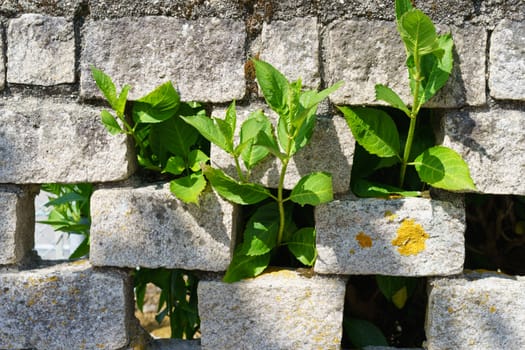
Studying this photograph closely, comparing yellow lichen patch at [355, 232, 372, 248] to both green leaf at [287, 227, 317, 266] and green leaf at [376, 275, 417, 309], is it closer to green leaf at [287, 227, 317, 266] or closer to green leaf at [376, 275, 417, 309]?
green leaf at [287, 227, 317, 266]

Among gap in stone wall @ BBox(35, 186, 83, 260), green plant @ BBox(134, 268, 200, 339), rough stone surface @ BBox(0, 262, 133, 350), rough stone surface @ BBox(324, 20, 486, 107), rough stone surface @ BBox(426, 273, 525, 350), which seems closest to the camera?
rough stone surface @ BBox(324, 20, 486, 107)

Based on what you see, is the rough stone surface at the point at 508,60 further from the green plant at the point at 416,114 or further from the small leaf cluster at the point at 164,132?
the small leaf cluster at the point at 164,132

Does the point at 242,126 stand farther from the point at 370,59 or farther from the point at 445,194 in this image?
the point at 445,194

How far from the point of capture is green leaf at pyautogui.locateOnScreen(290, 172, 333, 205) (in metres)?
1.85

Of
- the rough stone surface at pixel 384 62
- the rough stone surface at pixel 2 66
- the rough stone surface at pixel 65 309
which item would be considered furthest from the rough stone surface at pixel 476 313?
the rough stone surface at pixel 2 66

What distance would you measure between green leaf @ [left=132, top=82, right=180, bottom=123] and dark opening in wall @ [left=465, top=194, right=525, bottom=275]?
1336mm

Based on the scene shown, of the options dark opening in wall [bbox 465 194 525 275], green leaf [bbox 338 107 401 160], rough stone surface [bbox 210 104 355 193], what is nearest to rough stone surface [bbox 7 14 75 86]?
rough stone surface [bbox 210 104 355 193]

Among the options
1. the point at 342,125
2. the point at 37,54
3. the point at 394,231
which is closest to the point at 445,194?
the point at 394,231

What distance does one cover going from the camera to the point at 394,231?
1.96m

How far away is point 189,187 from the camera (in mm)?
1971

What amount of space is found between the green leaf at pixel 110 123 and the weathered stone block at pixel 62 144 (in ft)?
0.19

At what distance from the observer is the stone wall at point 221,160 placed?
1894mm

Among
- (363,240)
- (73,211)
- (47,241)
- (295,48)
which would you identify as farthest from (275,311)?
(47,241)

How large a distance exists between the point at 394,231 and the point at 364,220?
0.10 metres
